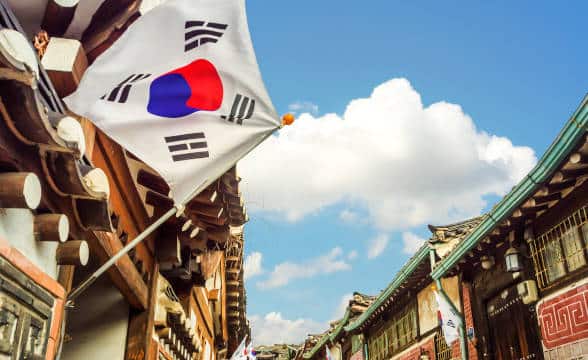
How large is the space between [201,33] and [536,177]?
6355mm

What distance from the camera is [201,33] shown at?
5488mm

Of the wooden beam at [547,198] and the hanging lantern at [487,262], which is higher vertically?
the wooden beam at [547,198]

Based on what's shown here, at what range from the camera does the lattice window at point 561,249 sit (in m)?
9.05

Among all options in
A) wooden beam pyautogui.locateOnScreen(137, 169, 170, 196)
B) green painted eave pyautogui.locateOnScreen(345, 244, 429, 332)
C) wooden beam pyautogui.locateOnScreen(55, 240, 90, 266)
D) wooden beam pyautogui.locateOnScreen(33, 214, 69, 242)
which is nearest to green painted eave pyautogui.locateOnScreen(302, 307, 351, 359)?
green painted eave pyautogui.locateOnScreen(345, 244, 429, 332)

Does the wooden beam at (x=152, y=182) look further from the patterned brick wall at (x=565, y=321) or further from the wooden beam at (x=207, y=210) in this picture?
the patterned brick wall at (x=565, y=321)

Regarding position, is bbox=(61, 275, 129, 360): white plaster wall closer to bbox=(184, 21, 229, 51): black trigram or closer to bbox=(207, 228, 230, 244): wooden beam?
bbox=(207, 228, 230, 244): wooden beam

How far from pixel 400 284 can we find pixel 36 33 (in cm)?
1418

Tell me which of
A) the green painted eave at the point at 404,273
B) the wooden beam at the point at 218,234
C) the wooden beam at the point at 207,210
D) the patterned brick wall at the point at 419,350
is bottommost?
the patterned brick wall at the point at 419,350

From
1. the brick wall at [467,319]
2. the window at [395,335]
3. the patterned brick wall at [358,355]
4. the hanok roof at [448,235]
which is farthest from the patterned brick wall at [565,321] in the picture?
the patterned brick wall at [358,355]

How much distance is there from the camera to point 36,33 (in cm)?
564

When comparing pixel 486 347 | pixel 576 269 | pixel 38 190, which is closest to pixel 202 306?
pixel 486 347

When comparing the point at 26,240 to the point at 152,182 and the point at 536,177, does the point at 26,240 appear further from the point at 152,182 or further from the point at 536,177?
the point at 536,177

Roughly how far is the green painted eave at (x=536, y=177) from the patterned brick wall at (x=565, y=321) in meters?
1.74

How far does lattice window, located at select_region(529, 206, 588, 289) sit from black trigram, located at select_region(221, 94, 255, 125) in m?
6.60
